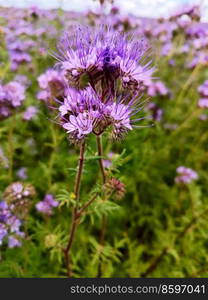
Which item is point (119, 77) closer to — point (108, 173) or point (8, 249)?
point (108, 173)

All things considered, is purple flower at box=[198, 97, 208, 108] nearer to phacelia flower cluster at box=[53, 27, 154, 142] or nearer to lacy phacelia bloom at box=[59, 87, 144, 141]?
phacelia flower cluster at box=[53, 27, 154, 142]

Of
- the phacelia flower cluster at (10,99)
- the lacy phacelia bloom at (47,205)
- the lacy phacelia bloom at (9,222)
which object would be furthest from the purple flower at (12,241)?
the phacelia flower cluster at (10,99)

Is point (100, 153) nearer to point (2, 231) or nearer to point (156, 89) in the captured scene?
point (2, 231)

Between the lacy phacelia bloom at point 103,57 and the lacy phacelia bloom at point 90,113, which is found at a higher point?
the lacy phacelia bloom at point 103,57

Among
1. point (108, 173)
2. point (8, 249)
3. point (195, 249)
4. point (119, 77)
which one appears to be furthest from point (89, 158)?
point (195, 249)

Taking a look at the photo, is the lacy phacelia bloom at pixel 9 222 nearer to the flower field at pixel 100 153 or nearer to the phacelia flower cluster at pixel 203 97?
the flower field at pixel 100 153

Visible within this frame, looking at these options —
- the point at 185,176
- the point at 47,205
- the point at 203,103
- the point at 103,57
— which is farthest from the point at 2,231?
the point at 203,103
